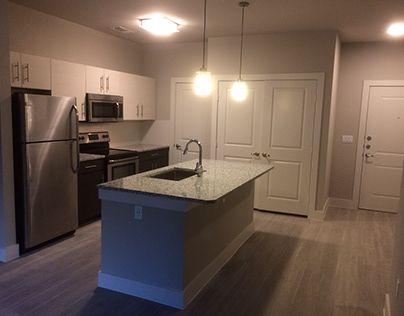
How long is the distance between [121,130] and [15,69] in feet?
7.67

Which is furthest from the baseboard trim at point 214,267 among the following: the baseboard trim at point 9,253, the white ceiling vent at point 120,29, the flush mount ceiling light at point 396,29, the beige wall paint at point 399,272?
the white ceiling vent at point 120,29

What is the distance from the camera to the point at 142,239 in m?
2.72

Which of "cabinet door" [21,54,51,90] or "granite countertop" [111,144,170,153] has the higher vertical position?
"cabinet door" [21,54,51,90]

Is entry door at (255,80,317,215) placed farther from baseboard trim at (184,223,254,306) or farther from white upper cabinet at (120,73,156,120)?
white upper cabinet at (120,73,156,120)

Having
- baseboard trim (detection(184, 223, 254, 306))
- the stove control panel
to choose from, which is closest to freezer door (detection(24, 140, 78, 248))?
the stove control panel

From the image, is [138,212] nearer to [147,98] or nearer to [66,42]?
[66,42]

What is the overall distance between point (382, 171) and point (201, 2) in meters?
3.97

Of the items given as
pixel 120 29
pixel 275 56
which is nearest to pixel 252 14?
pixel 275 56

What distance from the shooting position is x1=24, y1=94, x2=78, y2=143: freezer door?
335cm

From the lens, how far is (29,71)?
377cm

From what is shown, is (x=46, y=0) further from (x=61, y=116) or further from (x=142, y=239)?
(x=142, y=239)

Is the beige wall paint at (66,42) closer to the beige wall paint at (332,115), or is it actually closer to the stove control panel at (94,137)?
the stove control panel at (94,137)

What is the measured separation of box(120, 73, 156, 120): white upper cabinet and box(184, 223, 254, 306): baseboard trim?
275 centimetres

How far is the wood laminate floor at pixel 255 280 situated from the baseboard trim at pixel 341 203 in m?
1.28
